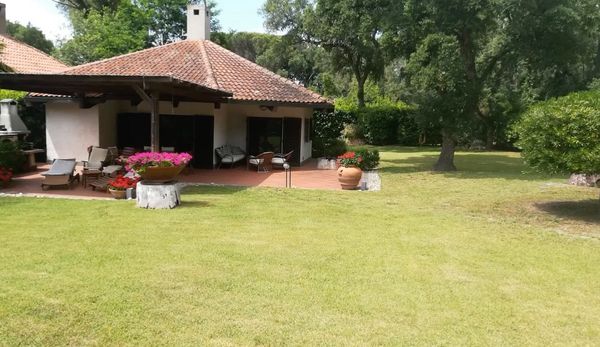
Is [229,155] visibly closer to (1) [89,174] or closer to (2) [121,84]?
(1) [89,174]

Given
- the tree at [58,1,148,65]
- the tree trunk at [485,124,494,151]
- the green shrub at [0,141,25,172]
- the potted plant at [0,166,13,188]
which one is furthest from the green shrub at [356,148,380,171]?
the tree at [58,1,148,65]

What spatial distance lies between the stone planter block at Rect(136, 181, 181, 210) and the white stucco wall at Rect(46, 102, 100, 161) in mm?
8480

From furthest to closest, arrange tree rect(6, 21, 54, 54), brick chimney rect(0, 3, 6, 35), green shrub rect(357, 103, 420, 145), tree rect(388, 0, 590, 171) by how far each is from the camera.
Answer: tree rect(6, 21, 54, 54)
green shrub rect(357, 103, 420, 145)
brick chimney rect(0, 3, 6, 35)
tree rect(388, 0, 590, 171)

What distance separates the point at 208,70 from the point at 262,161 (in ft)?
12.3

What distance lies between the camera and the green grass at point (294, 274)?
427 centimetres

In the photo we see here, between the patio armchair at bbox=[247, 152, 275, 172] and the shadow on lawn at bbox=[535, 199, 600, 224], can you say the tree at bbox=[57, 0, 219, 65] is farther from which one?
the shadow on lawn at bbox=[535, 199, 600, 224]

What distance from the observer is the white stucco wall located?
1709 cm

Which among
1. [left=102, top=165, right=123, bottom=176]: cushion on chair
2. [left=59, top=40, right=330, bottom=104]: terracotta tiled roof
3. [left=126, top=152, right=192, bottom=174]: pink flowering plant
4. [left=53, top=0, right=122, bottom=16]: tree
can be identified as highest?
[left=53, top=0, right=122, bottom=16]: tree

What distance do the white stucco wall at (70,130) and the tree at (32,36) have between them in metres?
41.4

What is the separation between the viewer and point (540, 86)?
102ft

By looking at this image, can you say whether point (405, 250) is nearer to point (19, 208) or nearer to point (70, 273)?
point (70, 273)

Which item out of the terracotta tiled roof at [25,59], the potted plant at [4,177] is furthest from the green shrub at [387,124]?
the potted plant at [4,177]

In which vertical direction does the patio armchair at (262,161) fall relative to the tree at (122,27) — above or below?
below

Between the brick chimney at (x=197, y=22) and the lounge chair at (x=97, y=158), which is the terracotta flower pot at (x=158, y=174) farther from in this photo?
the brick chimney at (x=197, y=22)
